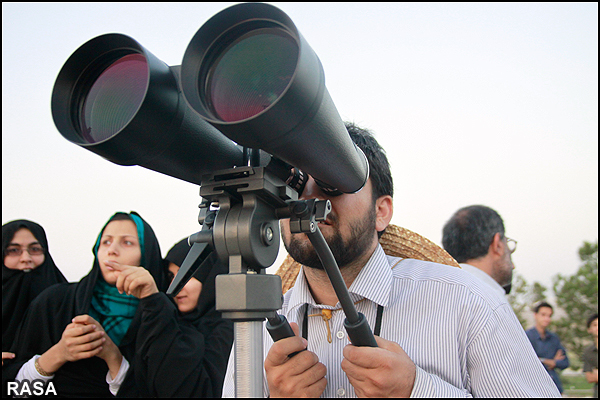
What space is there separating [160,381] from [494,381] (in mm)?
1899

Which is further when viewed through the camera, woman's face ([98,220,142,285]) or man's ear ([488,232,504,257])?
man's ear ([488,232,504,257])

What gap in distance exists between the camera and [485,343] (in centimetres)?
147

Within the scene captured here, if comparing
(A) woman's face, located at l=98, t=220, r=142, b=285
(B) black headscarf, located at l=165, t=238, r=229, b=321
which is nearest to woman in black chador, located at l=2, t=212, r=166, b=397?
(A) woman's face, located at l=98, t=220, r=142, b=285

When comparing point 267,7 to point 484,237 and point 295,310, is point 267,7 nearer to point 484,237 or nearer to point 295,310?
point 295,310

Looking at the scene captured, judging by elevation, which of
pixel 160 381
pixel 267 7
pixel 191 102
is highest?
pixel 267 7

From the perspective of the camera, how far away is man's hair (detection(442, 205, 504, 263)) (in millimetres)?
3359

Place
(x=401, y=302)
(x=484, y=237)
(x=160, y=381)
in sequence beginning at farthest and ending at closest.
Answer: (x=484, y=237), (x=160, y=381), (x=401, y=302)

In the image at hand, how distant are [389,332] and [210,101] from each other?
1.11 m

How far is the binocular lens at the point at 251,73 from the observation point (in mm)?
859

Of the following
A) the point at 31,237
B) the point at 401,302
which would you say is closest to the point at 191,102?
the point at 401,302

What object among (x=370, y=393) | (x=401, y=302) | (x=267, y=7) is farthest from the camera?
(x=401, y=302)

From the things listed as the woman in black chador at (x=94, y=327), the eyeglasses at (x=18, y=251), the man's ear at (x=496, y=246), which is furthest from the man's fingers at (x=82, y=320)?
the man's ear at (x=496, y=246)

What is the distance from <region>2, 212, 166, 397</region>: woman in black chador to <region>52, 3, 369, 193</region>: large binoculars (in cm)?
206

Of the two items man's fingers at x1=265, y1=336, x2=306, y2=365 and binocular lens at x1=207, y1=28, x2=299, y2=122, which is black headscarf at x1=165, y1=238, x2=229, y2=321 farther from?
binocular lens at x1=207, y1=28, x2=299, y2=122
